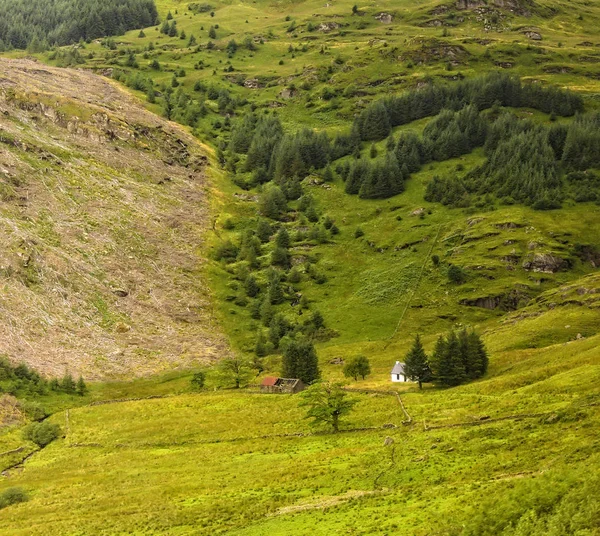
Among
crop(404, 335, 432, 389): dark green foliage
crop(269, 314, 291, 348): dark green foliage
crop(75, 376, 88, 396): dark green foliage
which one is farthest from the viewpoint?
crop(269, 314, 291, 348): dark green foliage

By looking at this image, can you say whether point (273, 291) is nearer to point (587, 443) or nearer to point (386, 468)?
point (386, 468)

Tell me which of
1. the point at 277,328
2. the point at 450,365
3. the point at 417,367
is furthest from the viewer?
the point at 277,328

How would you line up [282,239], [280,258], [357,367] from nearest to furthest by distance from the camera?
1. [357,367]
2. [280,258]
3. [282,239]

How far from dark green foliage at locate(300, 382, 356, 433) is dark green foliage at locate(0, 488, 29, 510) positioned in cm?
3466

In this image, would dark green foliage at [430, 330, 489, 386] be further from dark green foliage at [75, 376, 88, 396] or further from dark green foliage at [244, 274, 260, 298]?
dark green foliage at [244, 274, 260, 298]

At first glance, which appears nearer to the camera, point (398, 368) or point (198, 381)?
point (398, 368)

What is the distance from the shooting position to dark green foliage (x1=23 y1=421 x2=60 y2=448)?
96.4 metres

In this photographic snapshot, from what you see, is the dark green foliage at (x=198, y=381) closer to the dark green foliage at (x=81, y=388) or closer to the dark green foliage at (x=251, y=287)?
the dark green foliage at (x=81, y=388)

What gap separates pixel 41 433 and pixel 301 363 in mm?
46362

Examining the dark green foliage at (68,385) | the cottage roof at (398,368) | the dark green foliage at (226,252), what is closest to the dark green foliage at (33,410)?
the dark green foliage at (68,385)

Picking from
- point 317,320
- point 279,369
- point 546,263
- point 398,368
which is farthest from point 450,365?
point 546,263

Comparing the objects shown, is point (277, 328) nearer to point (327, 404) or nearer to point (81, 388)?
point (81, 388)

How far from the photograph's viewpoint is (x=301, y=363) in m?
120

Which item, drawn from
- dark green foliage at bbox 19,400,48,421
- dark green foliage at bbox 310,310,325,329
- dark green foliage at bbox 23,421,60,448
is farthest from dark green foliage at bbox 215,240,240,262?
dark green foliage at bbox 23,421,60,448
